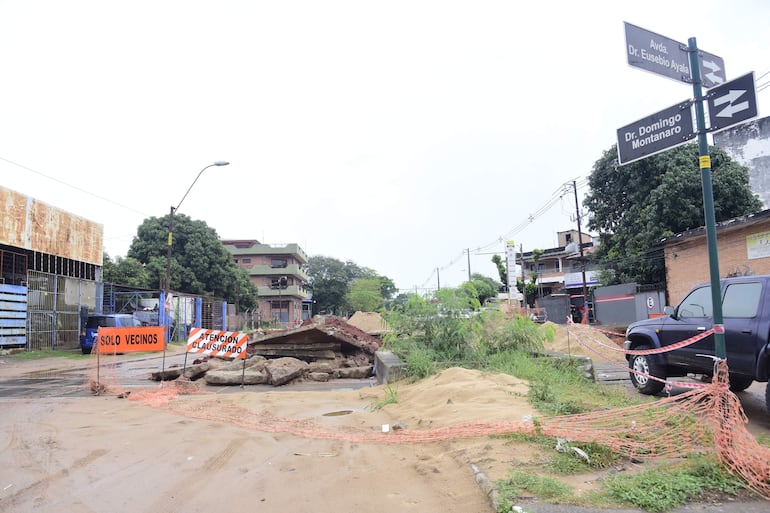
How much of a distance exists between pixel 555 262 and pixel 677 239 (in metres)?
42.3

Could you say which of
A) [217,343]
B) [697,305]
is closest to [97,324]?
[217,343]

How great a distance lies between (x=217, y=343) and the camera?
12188 mm

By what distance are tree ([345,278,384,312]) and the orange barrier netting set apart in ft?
218

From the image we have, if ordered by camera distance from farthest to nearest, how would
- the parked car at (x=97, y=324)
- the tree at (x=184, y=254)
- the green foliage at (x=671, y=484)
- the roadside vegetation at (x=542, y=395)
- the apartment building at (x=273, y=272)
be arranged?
the apartment building at (x=273, y=272) < the tree at (x=184, y=254) < the parked car at (x=97, y=324) < the roadside vegetation at (x=542, y=395) < the green foliage at (x=671, y=484)

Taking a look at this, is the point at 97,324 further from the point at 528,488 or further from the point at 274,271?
the point at 274,271

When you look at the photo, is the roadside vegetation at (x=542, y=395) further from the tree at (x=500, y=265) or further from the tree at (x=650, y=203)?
the tree at (x=500, y=265)

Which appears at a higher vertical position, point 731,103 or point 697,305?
point 731,103

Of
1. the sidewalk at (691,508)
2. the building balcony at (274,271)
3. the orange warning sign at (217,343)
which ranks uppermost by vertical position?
the building balcony at (274,271)

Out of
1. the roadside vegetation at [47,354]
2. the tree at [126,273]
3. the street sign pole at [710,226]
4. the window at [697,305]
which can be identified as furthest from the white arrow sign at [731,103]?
the tree at [126,273]

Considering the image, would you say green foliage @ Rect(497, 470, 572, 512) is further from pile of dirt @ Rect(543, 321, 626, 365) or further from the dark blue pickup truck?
pile of dirt @ Rect(543, 321, 626, 365)

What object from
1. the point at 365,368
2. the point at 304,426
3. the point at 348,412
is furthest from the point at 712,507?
the point at 365,368

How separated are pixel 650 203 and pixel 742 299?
2279 cm

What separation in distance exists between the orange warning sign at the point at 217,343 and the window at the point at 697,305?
30.2 feet

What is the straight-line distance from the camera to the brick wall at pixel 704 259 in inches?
749
